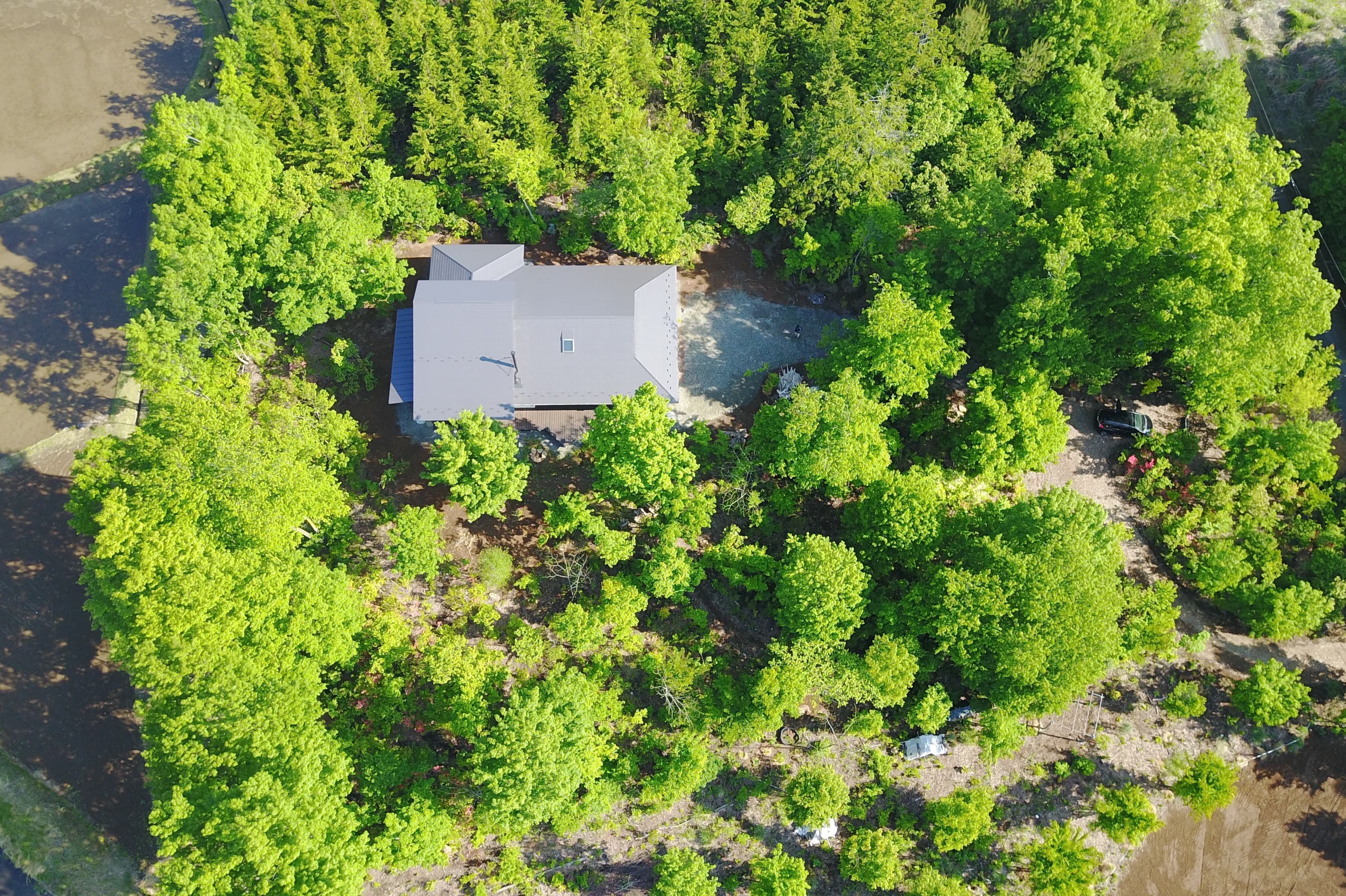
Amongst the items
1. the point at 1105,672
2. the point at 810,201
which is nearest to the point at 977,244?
the point at 810,201

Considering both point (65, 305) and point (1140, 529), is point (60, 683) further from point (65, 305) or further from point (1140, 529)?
point (1140, 529)

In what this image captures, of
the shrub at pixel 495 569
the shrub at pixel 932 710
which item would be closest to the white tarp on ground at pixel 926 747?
the shrub at pixel 932 710

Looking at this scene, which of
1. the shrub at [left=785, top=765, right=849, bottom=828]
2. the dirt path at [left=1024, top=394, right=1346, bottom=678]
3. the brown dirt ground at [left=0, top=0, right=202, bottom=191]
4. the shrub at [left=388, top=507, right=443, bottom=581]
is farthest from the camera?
the brown dirt ground at [left=0, top=0, right=202, bottom=191]

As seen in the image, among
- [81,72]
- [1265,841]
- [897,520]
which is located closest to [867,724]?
[897,520]

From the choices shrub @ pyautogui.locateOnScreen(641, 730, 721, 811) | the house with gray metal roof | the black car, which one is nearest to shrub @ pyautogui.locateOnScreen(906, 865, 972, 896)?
shrub @ pyautogui.locateOnScreen(641, 730, 721, 811)

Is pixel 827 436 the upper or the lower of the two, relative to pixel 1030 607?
upper

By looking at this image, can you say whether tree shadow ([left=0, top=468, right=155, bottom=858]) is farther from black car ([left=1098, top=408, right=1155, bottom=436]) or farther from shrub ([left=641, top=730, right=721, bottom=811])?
black car ([left=1098, top=408, right=1155, bottom=436])
